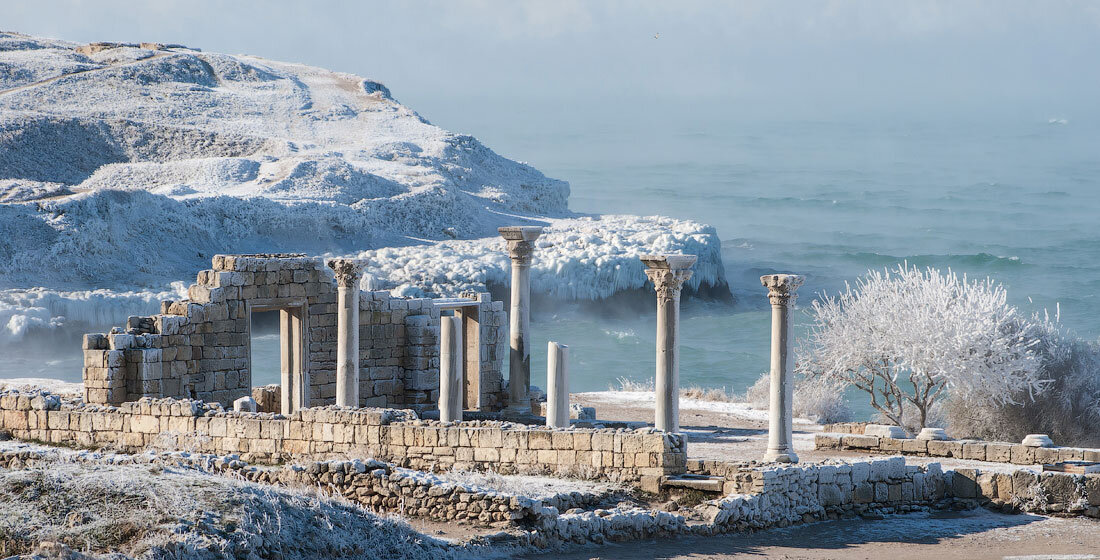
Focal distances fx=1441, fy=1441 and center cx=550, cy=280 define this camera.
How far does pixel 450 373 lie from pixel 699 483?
6029mm

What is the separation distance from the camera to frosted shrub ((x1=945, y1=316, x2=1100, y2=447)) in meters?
28.1

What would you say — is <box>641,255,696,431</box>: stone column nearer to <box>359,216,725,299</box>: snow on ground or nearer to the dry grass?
the dry grass

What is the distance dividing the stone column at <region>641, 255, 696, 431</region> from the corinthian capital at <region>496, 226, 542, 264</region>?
3199 millimetres

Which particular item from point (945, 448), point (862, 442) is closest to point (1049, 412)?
point (862, 442)

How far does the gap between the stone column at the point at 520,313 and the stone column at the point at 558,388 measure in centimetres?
283

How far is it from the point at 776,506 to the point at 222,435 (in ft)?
22.2

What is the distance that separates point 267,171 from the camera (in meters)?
56.1

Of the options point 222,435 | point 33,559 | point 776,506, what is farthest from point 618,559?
point 222,435

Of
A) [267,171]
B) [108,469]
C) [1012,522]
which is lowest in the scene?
[1012,522]

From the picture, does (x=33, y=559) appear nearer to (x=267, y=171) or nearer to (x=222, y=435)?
(x=222, y=435)

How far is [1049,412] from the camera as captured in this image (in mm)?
28188

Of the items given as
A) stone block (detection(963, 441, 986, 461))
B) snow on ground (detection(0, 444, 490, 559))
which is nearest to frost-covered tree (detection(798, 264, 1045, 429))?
stone block (detection(963, 441, 986, 461))

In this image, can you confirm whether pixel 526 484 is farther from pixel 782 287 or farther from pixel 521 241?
pixel 521 241

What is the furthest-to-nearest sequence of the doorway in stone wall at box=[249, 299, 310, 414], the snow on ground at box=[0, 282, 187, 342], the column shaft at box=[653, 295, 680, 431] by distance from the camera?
the snow on ground at box=[0, 282, 187, 342], the doorway in stone wall at box=[249, 299, 310, 414], the column shaft at box=[653, 295, 680, 431]
